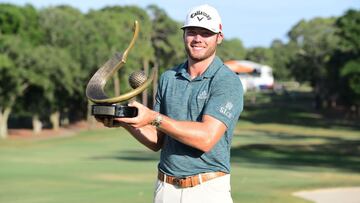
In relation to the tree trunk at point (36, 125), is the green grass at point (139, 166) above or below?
above

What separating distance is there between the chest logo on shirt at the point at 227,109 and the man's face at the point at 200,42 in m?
0.32

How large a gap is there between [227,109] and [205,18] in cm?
49

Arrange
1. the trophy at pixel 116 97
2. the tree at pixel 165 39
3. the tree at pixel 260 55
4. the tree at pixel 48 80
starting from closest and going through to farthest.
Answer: the trophy at pixel 116 97, the tree at pixel 48 80, the tree at pixel 165 39, the tree at pixel 260 55

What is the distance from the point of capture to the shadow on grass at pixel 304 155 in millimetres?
28547

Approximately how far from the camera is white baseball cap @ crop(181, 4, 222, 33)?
4.12 meters

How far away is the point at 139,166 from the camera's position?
25797mm

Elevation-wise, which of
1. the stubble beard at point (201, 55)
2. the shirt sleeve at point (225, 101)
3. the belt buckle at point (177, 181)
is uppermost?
the stubble beard at point (201, 55)

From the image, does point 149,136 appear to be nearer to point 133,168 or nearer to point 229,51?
point 133,168

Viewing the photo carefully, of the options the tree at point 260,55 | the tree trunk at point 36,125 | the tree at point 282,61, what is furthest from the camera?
the tree at point 260,55

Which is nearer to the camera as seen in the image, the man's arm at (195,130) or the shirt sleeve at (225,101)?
the man's arm at (195,130)

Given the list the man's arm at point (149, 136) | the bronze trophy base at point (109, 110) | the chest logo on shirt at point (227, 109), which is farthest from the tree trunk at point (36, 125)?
the bronze trophy base at point (109, 110)

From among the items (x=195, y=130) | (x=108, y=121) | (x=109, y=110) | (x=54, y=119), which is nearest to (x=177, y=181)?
(x=195, y=130)

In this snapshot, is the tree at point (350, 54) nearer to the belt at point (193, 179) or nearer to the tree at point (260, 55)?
the belt at point (193, 179)

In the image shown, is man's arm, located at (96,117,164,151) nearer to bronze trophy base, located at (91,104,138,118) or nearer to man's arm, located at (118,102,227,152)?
man's arm, located at (118,102,227,152)
